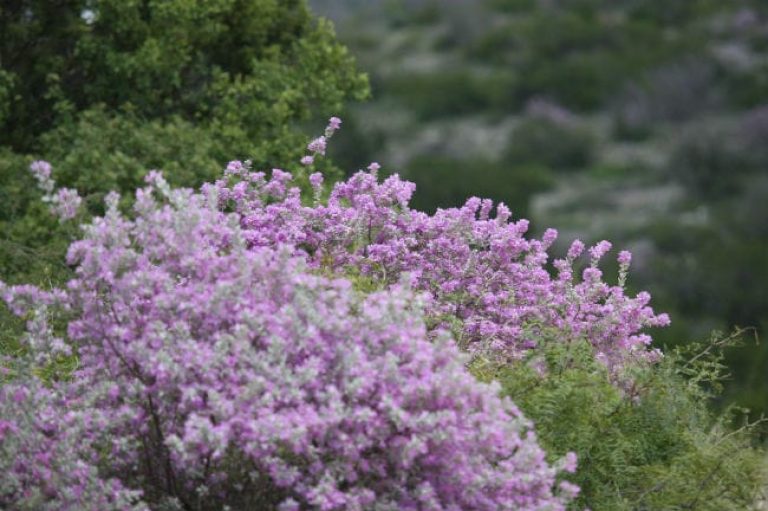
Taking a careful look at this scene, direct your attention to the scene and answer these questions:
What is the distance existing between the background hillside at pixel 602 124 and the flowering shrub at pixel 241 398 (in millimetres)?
16531

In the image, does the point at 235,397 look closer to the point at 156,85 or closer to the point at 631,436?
the point at 631,436

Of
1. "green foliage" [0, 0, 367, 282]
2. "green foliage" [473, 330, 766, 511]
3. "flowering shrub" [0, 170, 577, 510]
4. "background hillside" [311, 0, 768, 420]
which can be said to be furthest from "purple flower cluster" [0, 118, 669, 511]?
"background hillside" [311, 0, 768, 420]

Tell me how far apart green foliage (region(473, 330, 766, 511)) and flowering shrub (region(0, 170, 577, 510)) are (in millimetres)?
999

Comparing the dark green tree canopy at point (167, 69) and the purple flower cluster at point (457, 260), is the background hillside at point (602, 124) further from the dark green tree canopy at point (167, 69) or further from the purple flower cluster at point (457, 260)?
the purple flower cluster at point (457, 260)

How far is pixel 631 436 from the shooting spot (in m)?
6.52

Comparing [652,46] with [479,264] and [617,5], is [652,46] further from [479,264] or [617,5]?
[479,264]

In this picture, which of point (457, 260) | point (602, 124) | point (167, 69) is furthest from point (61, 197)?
point (602, 124)

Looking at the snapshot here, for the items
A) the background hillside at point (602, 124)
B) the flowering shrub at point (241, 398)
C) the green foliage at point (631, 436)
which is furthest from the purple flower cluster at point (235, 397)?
the background hillside at point (602, 124)

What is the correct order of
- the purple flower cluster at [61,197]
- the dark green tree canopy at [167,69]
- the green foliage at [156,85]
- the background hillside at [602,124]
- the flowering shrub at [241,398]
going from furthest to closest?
the background hillside at [602,124] → the dark green tree canopy at [167,69] → the green foliage at [156,85] → the purple flower cluster at [61,197] → the flowering shrub at [241,398]

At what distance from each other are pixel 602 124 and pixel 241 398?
35.3m

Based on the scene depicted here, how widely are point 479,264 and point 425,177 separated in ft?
78.8

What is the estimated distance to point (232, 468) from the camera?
5.09m

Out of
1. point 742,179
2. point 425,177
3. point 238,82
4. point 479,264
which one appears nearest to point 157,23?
point 238,82

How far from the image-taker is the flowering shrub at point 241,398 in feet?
15.6
